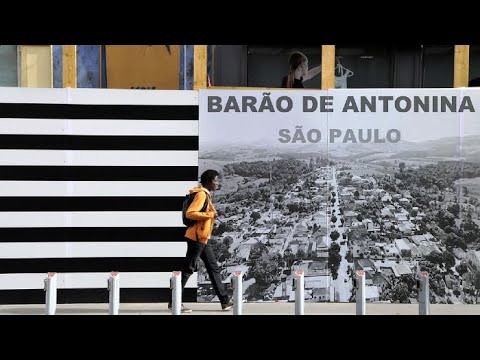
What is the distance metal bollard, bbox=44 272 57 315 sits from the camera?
1131cm

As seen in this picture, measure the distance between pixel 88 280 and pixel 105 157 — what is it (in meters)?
1.64

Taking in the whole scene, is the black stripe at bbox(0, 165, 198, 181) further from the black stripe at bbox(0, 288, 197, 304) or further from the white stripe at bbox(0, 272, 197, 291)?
the black stripe at bbox(0, 288, 197, 304)

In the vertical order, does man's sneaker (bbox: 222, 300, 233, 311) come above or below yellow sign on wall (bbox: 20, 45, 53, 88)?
below

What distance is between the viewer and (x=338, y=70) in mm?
14758

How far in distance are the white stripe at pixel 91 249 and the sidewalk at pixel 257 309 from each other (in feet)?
2.17

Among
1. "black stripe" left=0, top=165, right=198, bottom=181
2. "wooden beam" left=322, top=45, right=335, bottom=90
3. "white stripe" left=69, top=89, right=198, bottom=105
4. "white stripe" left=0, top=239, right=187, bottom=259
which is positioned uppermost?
"wooden beam" left=322, top=45, right=335, bottom=90

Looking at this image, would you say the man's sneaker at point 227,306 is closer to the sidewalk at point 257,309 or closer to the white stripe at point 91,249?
the sidewalk at point 257,309

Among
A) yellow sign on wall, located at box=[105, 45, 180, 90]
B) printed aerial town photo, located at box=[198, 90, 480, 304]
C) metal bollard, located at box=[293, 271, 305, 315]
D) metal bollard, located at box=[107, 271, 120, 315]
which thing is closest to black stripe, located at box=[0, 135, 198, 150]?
printed aerial town photo, located at box=[198, 90, 480, 304]

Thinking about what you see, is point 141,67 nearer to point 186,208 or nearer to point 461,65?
point 186,208

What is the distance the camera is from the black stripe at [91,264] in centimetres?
1264

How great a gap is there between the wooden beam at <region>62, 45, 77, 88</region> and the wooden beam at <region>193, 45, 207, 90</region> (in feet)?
5.37
